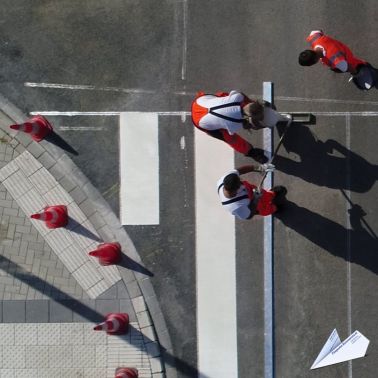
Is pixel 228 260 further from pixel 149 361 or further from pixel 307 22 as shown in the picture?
pixel 307 22

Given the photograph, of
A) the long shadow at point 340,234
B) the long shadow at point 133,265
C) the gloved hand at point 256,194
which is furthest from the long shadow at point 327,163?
the long shadow at point 133,265

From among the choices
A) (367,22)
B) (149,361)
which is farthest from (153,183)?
(367,22)

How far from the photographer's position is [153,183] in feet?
26.1

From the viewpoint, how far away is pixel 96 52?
7.98m

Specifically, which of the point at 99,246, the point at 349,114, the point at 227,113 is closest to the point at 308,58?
the point at 227,113

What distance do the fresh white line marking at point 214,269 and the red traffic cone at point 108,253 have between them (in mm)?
1248

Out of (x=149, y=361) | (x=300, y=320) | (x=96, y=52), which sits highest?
(x=96, y=52)

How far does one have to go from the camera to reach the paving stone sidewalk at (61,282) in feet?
26.1

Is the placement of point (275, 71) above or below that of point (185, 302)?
above

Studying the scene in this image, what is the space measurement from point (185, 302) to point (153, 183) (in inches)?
75.5

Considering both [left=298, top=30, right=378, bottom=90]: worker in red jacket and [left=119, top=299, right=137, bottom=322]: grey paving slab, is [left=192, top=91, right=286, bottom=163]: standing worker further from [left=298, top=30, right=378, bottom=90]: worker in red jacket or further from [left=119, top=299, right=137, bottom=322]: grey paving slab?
[left=119, top=299, right=137, bottom=322]: grey paving slab

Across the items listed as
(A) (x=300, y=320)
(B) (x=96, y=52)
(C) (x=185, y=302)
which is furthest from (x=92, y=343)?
(B) (x=96, y=52)

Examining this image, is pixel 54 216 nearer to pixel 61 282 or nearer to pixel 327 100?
pixel 61 282

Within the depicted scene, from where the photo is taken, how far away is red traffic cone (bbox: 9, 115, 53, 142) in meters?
7.76
